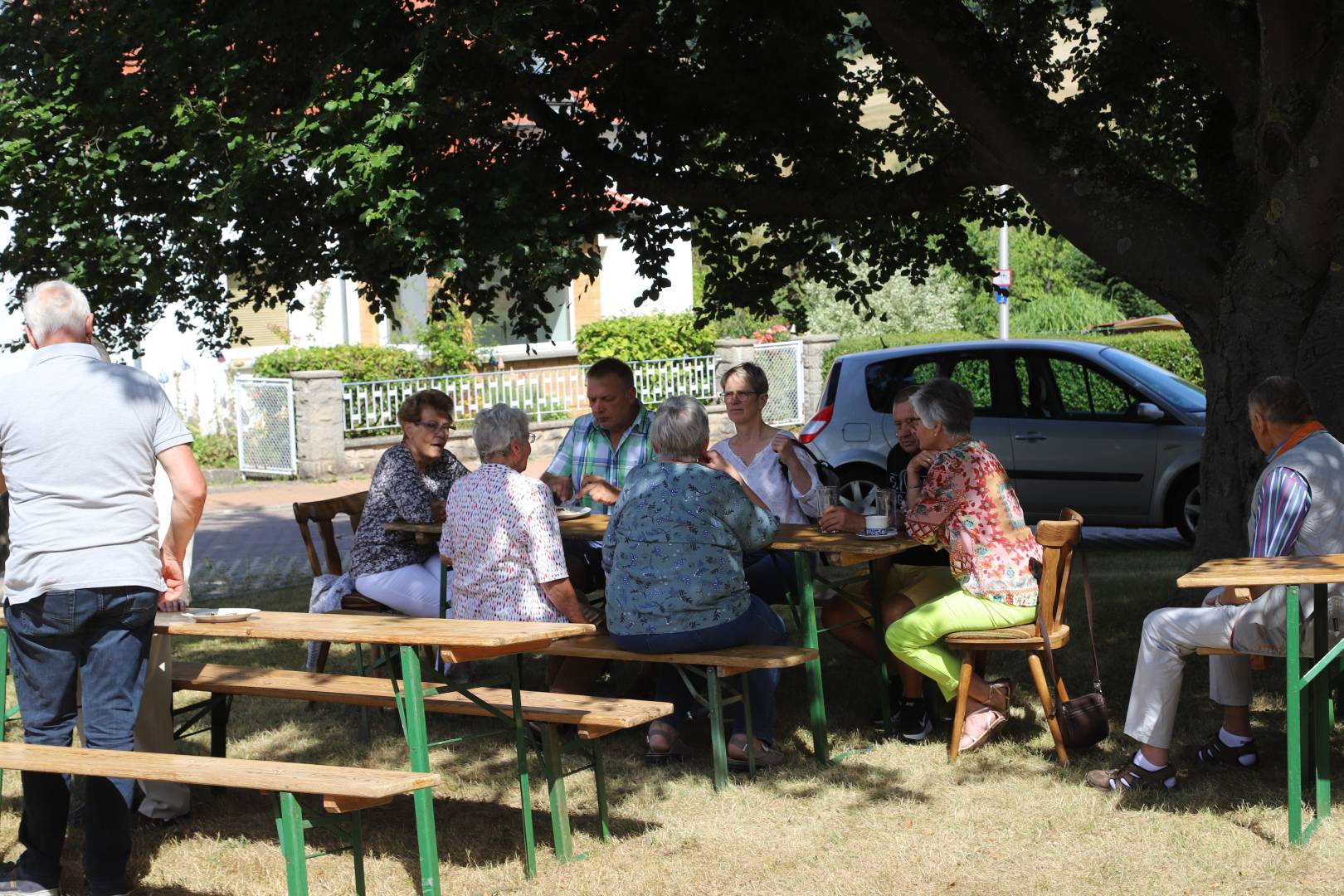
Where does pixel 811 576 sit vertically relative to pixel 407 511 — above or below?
below

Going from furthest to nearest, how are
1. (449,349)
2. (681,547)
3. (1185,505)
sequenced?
1. (449,349)
2. (1185,505)
3. (681,547)

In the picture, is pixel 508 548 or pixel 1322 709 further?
pixel 508 548

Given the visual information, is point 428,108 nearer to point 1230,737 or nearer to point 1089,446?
point 1230,737

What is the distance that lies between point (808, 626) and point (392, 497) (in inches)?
84.2

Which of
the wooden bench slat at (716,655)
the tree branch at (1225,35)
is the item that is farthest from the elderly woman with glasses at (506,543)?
the tree branch at (1225,35)

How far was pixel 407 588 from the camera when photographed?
6.95 meters

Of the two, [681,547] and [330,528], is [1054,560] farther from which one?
[330,528]

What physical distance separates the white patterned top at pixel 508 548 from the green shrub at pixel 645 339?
18595mm

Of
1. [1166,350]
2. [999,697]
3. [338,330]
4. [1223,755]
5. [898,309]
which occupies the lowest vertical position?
[1223,755]

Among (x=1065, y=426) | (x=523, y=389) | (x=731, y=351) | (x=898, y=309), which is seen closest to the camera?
(x=1065, y=426)

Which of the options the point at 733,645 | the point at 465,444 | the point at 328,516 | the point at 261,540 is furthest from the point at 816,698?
the point at 465,444

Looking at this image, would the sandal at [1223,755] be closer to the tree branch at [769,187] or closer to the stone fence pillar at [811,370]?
the tree branch at [769,187]

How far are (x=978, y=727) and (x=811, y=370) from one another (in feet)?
60.9

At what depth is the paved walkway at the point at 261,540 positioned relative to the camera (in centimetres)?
1212
